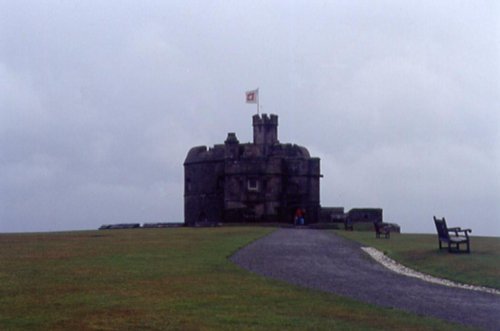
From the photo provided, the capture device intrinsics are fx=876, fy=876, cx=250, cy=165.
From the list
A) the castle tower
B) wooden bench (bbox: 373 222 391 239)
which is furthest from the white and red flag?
wooden bench (bbox: 373 222 391 239)

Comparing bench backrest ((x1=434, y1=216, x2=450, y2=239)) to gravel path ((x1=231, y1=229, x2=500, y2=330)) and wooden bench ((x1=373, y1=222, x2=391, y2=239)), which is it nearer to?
gravel path ((x1=231, y1=229, x2=500, y2=330))

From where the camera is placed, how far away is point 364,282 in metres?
16.9

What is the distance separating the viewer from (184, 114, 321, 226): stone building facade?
56.4 metres

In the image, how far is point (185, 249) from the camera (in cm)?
2553

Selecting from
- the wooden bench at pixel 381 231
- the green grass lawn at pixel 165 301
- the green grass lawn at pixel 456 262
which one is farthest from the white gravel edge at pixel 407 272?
the wooden bench at pixel 381 231

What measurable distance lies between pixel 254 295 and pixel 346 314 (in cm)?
227

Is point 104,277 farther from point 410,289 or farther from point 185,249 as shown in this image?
point 185,249

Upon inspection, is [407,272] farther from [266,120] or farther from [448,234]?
[266,120]

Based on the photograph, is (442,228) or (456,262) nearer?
(456,262)

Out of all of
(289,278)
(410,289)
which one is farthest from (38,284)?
(410,289)

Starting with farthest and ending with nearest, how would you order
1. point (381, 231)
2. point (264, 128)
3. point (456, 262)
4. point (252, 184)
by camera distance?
point (264, 128)
point (252, 184)
point (381, 231)
point (456, 262)

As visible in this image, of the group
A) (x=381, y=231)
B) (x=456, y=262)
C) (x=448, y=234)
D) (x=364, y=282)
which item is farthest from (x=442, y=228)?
(x=381, y=231)

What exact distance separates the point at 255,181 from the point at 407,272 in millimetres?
36399

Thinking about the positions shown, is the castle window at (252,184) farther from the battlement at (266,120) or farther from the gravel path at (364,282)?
the gravel path at (364,282)
